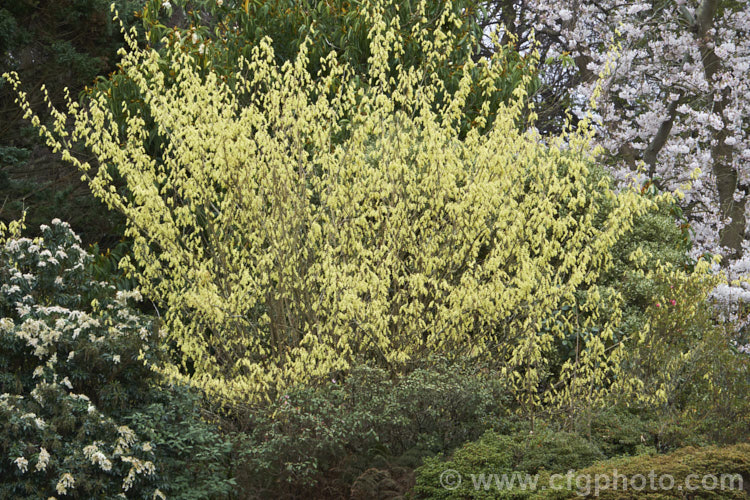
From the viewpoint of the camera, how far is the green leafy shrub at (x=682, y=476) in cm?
369

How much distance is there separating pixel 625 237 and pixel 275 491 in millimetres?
4179

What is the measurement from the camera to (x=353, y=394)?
508cm

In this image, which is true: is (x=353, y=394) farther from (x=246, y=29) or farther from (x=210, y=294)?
(x=246, y=29)

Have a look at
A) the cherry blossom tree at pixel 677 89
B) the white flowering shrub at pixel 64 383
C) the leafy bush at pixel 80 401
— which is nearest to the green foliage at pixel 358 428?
the leafy bush at pixel 80 401

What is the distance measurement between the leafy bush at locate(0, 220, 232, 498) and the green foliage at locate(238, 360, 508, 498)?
311 millimetres

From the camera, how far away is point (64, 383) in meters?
4.46

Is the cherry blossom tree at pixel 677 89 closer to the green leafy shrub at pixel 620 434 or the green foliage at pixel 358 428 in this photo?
the green leafy shrub at pixel 620 434

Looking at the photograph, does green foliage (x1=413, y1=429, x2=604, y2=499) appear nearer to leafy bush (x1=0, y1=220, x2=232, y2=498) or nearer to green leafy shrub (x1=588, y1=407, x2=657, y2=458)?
green leafy shrub (x1=588, y1=407, x2=657, y2=458)

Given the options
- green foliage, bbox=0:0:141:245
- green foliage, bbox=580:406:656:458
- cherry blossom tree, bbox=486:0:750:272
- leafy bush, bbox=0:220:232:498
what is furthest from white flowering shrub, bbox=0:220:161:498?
cherry blossom tree, bbox=486:0:750:272

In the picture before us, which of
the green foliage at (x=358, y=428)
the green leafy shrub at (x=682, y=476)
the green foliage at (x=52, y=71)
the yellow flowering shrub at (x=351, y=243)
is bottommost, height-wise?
the green leafy shrub at (x=682, y=476)

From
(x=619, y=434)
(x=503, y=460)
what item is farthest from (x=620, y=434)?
(x=503, y=460)

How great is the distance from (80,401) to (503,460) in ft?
7.89

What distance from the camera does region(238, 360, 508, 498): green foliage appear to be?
4816mm

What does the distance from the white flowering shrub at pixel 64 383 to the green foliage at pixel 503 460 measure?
1.55 meters
